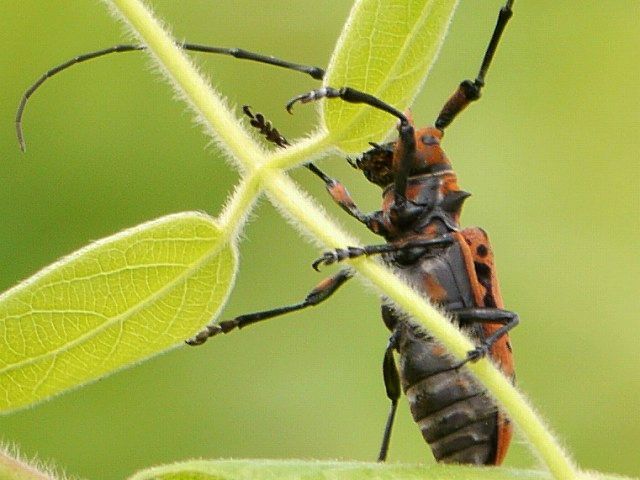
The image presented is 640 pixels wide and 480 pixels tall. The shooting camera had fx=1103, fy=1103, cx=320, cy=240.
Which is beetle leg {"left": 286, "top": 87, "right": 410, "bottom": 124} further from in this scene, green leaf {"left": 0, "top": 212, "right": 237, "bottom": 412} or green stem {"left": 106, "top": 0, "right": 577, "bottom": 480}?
green leaf {"left": 0, "top": 212, "right": 237, "bottom": 412}

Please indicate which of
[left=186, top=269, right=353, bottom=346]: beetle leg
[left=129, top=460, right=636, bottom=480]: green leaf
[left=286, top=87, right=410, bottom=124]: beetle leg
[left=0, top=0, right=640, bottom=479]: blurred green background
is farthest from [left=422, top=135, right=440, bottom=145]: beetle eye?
[left=0, top=0, right=640, bottom=479]: blurred green background

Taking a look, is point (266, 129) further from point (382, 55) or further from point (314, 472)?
point (314, 472)

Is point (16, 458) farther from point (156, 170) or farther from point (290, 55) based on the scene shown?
point (290, 55)

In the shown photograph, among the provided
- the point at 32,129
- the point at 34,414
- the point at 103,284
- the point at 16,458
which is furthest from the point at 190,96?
the point at 32,129

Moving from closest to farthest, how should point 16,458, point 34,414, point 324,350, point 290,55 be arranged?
point 16,458
point 34,414
point 324,350
point 290,55

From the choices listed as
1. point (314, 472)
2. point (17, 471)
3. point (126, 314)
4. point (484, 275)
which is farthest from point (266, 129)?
point (17, 471)

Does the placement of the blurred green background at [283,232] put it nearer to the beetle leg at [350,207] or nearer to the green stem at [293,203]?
the beetle leg at [350,207]

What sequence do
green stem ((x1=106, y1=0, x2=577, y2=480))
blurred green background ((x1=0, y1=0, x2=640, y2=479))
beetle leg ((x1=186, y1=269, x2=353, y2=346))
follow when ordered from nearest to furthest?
green stem ((x1=106, y1=0, x2=577, y2=480)), beetle leg ((x1=186, y1=269, x2=353, y2=346)), blurred green background ((x1=0, y1=0, x2=640, y2=479))
